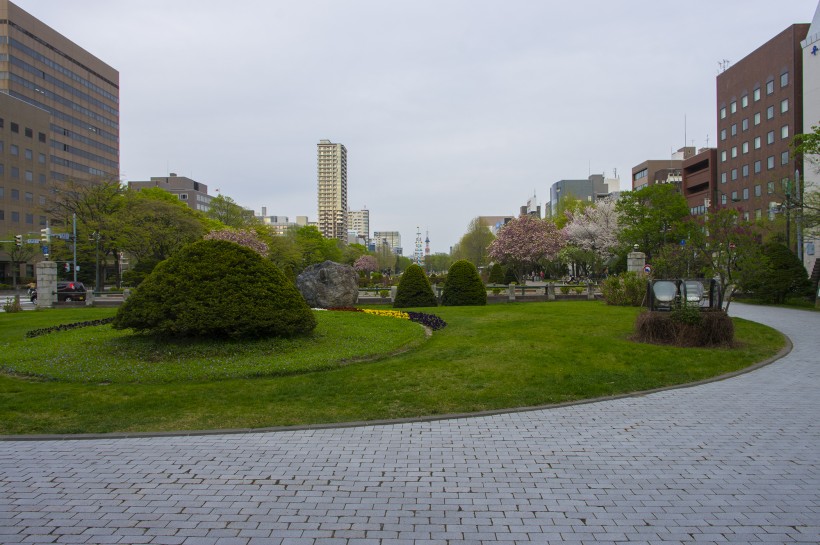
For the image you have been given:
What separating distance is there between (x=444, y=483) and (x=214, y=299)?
8077 millimetres

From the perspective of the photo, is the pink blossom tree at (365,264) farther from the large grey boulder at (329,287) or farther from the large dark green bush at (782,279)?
the large dark green bush at (782,279)

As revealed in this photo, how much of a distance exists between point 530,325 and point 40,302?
2686 centimetres

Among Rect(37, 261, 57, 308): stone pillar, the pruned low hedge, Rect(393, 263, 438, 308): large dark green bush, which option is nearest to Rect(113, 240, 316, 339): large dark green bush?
the pruned low hedge

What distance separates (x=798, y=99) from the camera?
4834 cm

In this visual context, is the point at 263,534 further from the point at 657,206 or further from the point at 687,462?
the point at 657,206

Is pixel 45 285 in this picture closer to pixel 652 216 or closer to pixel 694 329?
pixel 694 329

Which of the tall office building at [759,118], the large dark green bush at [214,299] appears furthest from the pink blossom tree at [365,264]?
the large dark green bush at [214,299]

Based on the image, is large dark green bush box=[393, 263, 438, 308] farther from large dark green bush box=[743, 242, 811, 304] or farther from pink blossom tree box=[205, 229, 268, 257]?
pink blossom tree box=[205, 229, 268, 257]

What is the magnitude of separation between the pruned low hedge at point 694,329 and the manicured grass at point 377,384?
0.54m

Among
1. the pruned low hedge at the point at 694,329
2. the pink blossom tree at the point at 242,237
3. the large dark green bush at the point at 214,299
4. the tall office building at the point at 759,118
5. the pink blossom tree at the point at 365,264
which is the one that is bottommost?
the pruned low hedge at the point at 694,329

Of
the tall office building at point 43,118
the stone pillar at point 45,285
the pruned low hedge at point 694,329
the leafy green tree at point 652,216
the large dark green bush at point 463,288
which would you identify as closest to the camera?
the pruned low hedge at point 694,329

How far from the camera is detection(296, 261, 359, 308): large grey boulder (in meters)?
22.2

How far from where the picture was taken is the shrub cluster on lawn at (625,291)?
23.2 metres

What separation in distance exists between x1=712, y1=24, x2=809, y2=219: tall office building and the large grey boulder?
3839 centimetres
